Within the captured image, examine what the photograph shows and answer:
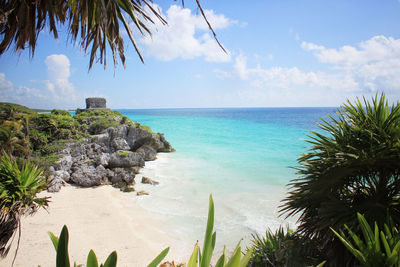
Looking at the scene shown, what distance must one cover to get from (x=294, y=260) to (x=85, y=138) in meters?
17.1

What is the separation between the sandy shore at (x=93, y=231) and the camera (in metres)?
5.50

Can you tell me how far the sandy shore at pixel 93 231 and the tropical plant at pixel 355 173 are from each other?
446 cm

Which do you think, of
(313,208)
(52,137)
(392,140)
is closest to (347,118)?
(392,140)

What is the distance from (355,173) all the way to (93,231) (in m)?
7.00

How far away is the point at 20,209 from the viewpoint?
3293 millimetres

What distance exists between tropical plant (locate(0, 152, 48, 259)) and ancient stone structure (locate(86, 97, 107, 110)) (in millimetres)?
29040

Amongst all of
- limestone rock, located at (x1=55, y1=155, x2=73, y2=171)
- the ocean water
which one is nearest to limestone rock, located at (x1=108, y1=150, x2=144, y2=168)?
the ocean water

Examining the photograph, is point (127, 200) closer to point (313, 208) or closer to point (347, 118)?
point (313, 208)

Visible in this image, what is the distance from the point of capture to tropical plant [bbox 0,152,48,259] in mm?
3195

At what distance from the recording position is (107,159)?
13094 mm

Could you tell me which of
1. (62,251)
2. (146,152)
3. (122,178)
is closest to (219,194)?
(122,178)

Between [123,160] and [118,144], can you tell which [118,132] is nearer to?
[118,144]

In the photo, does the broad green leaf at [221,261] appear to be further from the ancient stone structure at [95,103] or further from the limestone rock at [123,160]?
the ancient stone structure at [95,103]

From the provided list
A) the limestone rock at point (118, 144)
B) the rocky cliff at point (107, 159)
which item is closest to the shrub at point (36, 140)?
the rocky cliff at point (107, 159)
